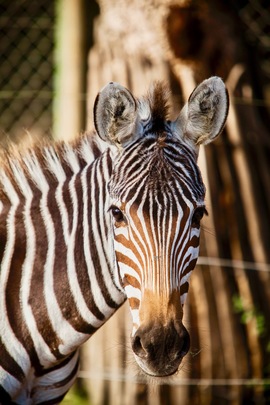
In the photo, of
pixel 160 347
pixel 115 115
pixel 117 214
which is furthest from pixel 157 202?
pixel 160 347

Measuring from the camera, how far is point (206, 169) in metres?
6.75

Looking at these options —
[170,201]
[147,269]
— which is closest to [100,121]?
[170,201]

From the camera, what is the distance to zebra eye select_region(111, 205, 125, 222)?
12.2 feet

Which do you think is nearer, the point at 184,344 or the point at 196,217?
the point at 184,344

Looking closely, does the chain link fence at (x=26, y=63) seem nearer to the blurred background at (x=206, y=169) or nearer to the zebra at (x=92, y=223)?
the blurred background at (x=206, y=169)

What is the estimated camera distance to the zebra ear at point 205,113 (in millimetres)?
4023

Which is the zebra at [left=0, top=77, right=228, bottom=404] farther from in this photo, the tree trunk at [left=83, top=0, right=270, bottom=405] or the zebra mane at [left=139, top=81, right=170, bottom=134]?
the tree trunk at [left=83, top=0, right=270, bottom=405]

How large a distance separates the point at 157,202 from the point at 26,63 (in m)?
7.91

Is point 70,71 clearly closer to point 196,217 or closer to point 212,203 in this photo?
point 212,203

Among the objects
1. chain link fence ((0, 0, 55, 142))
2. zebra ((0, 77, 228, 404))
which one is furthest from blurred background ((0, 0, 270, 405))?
chain link fence ((0, 0, 55, 142))

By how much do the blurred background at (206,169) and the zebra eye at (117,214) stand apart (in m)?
2.43

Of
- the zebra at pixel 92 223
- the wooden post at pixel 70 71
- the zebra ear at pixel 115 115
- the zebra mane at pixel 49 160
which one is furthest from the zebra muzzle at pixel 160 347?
the wooden post at pixel 70 71

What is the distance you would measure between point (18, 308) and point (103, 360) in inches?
99.1

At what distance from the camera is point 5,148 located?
450 cm
